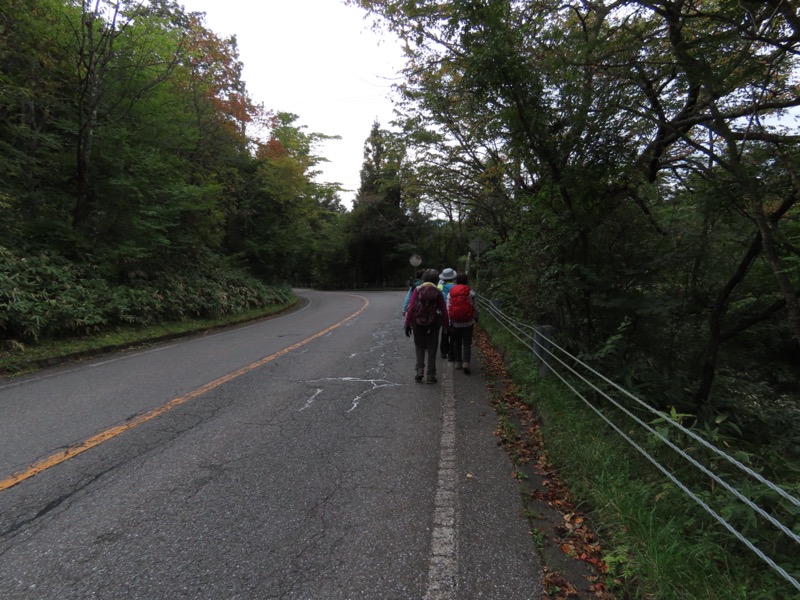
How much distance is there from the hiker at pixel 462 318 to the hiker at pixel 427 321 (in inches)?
18.4

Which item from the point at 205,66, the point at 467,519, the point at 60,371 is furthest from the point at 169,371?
the point at 205,66

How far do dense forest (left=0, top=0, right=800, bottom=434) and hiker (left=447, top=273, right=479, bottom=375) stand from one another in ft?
3.84

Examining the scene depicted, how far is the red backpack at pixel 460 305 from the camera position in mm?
6648

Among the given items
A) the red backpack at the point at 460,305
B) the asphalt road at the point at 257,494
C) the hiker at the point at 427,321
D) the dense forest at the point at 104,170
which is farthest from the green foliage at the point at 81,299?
the red backpack at the point at 460,305

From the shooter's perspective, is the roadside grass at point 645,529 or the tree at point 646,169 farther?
the tree at point 646,169

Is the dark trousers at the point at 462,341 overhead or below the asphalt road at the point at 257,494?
overhead

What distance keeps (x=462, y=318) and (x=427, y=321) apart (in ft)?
2.67

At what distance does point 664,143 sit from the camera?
16.5ft

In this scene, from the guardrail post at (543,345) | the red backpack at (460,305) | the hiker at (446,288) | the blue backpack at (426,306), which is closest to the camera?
the guardrail post at (543,345)

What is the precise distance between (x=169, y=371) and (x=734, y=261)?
835 cm

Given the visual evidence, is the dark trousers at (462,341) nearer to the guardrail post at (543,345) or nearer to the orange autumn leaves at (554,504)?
the guardrail post at (543,345)

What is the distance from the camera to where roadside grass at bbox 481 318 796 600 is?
205cm

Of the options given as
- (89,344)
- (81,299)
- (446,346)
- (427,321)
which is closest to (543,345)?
(427,321)

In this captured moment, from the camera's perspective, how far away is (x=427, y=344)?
→ 624cm
